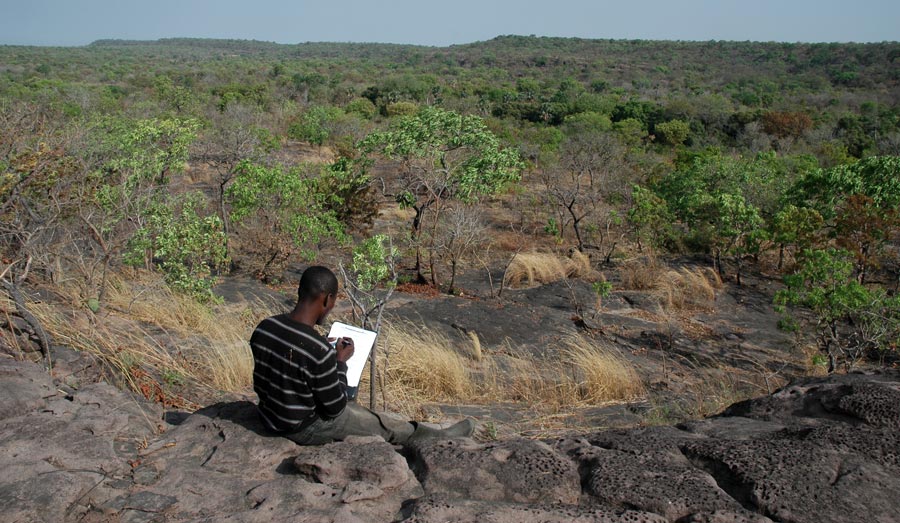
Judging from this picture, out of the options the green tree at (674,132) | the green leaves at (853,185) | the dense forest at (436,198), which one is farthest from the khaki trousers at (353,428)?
the green tree at (674,132)

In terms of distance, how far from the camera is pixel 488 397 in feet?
19.9

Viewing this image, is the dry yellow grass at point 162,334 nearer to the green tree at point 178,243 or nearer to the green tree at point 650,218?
the green tree at point 178,243

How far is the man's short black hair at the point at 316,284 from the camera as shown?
3.19 metres

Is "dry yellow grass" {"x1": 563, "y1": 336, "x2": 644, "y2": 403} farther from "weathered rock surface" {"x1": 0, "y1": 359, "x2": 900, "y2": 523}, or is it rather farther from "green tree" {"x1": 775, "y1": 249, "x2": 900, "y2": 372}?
"weathered rock surface" {"x1": 0, "y1": 359, "x2": 900, "y2": 523}

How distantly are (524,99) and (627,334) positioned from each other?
125 ft

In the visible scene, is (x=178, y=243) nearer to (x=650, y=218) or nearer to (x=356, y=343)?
(x=356, y=343)

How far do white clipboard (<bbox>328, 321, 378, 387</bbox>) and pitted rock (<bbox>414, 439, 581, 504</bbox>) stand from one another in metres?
0.58

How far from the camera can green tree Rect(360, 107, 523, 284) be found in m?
12.0

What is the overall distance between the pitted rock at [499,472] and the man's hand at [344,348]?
1.79 ft

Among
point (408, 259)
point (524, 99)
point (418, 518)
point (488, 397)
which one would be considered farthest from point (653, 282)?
point (524, 99)

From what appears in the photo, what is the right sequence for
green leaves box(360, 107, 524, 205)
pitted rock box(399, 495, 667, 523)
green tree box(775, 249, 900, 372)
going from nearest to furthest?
pitted rock box(399, 495, 667, 523) < green tree box(775, 249, 900, 372) < green leaves box(360, 107, 524, 205)

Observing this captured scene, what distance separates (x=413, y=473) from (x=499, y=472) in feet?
1.20

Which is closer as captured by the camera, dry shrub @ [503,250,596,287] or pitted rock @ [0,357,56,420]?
pitted rock @ [0,357,56,420]

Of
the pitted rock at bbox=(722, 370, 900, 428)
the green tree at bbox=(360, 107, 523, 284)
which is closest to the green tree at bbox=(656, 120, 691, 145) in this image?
the green tree at bbox=(360, 107, 523, 284)
